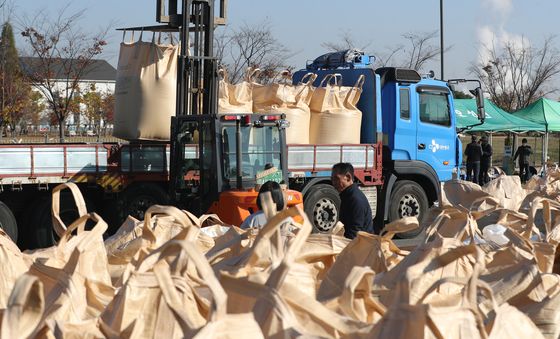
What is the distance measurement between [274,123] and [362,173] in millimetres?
3033

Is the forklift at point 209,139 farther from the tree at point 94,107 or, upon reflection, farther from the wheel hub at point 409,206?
the tree at point 94,107

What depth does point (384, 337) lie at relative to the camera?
6.43 ft

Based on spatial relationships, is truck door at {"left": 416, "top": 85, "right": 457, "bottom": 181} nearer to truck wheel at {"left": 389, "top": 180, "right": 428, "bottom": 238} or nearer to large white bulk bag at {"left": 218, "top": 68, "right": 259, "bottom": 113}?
truck wheel at {"left": 389, "top": 180, "right": 428, "bottom": 238}

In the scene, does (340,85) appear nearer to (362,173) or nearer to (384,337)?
(362,173)

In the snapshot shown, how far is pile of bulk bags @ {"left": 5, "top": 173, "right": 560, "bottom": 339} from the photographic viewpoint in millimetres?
1958

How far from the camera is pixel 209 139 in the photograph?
12.9 meters

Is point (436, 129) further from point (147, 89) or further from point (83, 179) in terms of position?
point (83, 179)

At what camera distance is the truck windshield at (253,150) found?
12727 millimetres

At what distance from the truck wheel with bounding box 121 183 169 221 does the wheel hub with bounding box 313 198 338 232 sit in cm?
251

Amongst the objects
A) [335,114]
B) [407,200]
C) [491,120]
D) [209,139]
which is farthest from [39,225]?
[491,120]

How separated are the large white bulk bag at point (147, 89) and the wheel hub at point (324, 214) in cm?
257

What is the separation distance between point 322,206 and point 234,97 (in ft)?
7.27

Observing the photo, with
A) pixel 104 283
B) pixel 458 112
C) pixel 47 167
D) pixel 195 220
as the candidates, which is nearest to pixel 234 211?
pixel 47 167

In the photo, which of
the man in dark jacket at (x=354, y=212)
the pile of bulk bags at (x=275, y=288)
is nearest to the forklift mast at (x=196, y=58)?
the man in dark jacket at (x=354, y=212)
